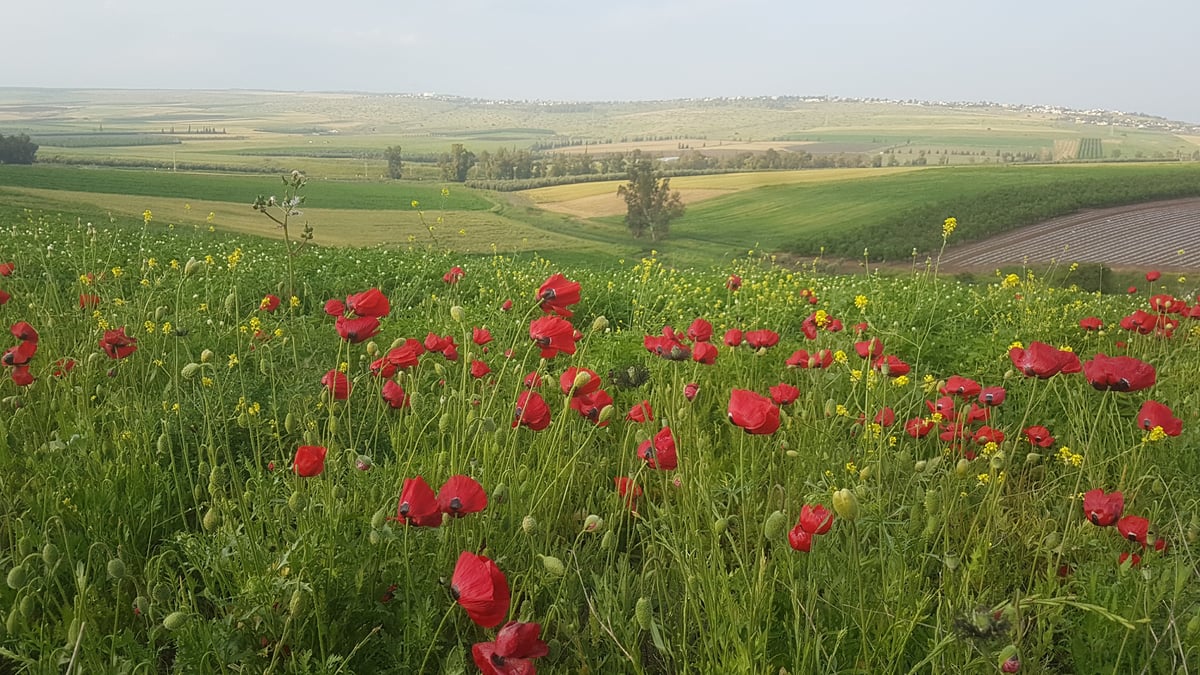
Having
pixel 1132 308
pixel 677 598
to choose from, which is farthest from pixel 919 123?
pixel 677 598

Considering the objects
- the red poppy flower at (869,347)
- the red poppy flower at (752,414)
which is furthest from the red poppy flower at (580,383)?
the red poppy flower at (869,347)

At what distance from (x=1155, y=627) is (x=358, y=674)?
1565 millimetres

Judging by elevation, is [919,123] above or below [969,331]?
above

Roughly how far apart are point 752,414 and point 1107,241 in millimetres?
7722

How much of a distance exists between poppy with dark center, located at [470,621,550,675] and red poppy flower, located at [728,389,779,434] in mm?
592

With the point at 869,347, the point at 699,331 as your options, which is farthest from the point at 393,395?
the point at 869,347

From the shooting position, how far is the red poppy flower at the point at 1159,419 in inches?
70.9

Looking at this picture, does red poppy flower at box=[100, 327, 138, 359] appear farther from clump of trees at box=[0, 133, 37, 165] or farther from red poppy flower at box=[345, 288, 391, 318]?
clump of trees at box=[0, 133, 37, 165]

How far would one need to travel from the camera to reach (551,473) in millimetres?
2117

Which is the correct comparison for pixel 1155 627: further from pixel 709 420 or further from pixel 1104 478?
pixel 709 420

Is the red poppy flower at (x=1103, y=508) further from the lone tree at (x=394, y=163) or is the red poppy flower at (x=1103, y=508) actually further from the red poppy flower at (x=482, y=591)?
the lone tree at (x=394, y=163)

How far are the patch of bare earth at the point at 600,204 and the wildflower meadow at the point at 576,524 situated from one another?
6462 mm

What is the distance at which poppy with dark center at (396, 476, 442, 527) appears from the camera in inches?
49.1

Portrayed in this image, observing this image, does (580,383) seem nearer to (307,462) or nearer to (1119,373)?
(307,462)
